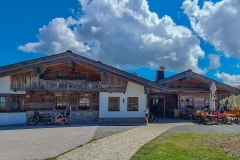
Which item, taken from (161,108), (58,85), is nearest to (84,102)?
(58,85)

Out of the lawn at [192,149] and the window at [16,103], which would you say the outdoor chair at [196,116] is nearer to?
the lawn at [192,149]

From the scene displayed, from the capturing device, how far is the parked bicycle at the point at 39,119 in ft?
59.7

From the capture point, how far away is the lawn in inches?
322

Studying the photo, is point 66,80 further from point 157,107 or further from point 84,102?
point 157,107

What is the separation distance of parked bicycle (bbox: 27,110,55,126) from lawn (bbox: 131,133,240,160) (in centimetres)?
1038

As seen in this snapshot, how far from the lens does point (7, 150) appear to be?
9.45 m

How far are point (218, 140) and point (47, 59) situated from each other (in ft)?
42.1

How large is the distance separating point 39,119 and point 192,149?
12537 millimetres

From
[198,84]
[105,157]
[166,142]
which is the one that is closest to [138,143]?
[166,142]

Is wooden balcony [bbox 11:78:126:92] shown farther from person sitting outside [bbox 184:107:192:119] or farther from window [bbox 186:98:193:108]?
window [bbox 186:98:193:108]

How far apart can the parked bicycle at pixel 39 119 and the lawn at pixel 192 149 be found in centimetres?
1038

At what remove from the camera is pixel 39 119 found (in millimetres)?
18297

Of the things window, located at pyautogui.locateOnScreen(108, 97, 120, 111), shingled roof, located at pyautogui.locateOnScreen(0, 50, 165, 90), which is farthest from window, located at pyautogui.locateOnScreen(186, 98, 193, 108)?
window, located at pyautogui.locateOnScreen(108, 97, 120, 111)

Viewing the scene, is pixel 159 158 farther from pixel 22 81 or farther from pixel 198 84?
Result: pixel 198 84
